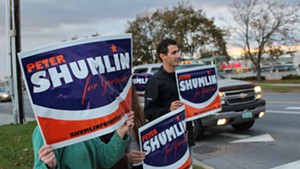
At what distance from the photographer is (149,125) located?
2.96 m

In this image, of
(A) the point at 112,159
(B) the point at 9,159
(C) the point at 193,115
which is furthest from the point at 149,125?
(B) the point at 9,159

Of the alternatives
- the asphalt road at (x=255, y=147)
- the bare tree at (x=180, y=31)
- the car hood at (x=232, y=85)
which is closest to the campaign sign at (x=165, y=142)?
the asphalt road at (x=255, y=147)

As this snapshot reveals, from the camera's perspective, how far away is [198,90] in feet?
13.7

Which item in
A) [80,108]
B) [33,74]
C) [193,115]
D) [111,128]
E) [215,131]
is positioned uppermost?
[33,74]

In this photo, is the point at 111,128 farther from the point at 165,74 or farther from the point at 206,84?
the point at 206,84

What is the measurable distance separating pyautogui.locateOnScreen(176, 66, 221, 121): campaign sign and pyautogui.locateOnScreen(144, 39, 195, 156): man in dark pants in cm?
9

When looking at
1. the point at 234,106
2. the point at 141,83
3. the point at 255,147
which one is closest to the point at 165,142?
the point at 255,147

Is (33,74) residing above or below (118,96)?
above

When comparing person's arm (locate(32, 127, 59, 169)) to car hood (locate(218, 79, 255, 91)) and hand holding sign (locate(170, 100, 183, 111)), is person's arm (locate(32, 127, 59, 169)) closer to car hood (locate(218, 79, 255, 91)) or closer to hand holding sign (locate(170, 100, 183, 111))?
hand holding sign (locate(170, 100, 183, 111))

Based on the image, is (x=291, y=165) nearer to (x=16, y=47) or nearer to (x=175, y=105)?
(x=175, y=105)

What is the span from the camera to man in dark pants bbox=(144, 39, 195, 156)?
382 centimetres

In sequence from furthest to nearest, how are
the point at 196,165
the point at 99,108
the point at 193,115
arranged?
the point at 196,165
the point at 193,115
the point at 99,108

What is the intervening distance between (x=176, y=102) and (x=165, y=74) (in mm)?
359

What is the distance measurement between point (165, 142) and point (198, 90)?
3.93ft
